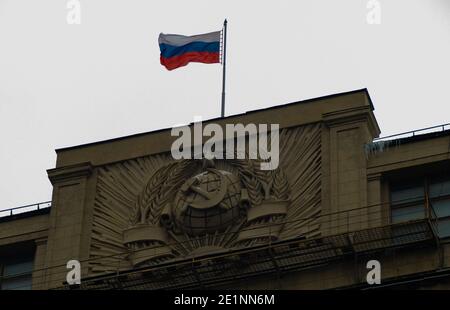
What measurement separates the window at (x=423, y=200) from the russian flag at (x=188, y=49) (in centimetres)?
952

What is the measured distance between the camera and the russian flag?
237ft

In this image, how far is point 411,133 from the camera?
6619cm

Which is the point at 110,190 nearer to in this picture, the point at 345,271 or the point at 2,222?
the point at 2,222

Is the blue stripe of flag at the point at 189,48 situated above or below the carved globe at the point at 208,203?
above

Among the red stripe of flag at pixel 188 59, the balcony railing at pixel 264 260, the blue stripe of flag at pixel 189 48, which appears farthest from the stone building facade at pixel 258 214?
the blue stripe of flag at pixel 189 48

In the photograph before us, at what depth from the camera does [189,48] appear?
237 feet

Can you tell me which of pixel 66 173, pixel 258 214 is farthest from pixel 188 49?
pixel 258 214

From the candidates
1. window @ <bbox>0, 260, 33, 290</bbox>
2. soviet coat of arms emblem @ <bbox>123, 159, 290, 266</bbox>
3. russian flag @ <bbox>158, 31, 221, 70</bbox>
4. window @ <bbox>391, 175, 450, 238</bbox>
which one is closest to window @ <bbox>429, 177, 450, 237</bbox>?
window @ <bbox>391, 175, 450, 238</bbox>

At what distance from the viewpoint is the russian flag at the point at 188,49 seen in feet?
237

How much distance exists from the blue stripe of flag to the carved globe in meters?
6.53

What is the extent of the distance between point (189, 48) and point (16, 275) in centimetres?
992

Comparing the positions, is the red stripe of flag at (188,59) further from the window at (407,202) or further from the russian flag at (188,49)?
the window at (407,202)
